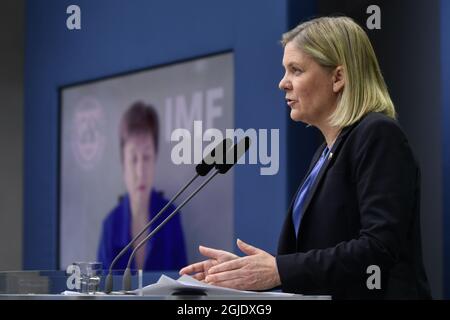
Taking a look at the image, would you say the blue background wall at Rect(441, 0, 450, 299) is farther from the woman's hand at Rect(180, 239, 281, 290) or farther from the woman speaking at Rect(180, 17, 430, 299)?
the woman's hand at Rect(180, 239, 281, 290)

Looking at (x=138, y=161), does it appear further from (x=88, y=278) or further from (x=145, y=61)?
(x=88, y=278)

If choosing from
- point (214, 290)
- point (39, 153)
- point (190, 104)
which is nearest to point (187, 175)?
point (190, 104)

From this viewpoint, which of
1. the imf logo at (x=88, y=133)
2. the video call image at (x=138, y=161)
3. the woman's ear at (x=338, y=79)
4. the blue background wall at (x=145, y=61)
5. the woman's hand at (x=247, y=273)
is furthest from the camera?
the imf logo at (x=88, y=133)

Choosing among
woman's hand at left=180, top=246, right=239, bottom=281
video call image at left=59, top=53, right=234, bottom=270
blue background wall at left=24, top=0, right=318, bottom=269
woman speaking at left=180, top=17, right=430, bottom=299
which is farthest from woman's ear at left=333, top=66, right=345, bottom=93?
video call image at left=59, top=53, right=234, bottom=270

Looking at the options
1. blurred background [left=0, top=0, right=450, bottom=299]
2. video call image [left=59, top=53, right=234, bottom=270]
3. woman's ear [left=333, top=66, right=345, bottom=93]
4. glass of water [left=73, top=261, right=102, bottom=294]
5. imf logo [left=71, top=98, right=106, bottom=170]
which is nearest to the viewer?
glass of water [left=73, top=261, right=102, bottom=294]

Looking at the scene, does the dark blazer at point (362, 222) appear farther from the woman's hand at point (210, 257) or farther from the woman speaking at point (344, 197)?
the woman's hand at point (210, 257)

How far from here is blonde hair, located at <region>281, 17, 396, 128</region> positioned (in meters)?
1.82

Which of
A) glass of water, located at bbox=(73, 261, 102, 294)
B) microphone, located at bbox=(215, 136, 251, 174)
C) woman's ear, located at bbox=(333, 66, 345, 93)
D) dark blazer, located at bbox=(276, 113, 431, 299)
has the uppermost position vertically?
woman's ear, located at bbox=(333, 66, 345, 93)

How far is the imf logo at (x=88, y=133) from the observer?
4.90 m

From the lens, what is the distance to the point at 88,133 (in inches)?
196

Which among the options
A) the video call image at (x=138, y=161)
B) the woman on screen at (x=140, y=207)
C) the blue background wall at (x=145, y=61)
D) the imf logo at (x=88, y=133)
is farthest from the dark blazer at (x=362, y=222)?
the imf logo at (x=88, y=133)

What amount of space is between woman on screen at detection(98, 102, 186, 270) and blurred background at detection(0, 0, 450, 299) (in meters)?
0.35
